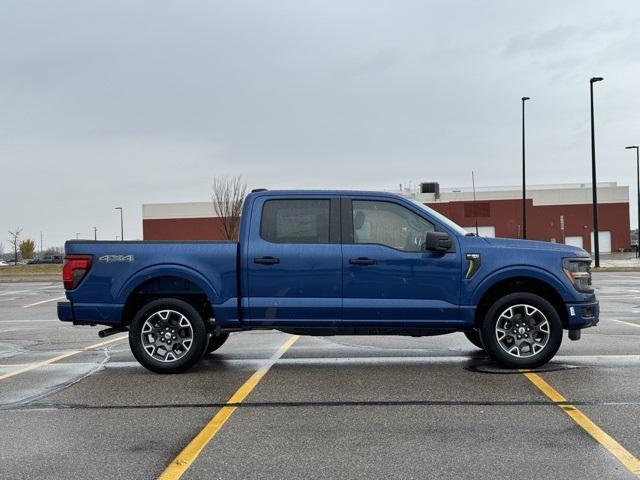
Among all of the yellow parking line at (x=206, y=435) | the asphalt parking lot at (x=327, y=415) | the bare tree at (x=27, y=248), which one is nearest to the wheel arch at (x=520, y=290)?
the asphalt parking lot at (x=327, y=415)

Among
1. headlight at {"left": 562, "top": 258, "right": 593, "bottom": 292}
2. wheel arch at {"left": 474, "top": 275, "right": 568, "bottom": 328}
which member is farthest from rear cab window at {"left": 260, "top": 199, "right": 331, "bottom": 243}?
headlight at {"left": 562, "top": 258, "right": 593, "bottom": 292}

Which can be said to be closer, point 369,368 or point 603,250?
point 369,368

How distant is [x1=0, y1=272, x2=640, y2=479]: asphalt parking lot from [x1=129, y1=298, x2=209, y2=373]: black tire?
0.20 metres

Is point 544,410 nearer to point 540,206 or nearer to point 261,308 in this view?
point 261,308

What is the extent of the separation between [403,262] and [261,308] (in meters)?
1.64

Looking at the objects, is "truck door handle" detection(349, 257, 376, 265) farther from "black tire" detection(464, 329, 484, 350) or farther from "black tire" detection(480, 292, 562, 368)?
"black tire" detection(464, 329, 484, 350)

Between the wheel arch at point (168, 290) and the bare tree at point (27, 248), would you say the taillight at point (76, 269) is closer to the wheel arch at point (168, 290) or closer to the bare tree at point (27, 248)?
the wheel arch at point (168, 290)

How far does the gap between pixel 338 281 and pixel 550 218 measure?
6130 centimetres

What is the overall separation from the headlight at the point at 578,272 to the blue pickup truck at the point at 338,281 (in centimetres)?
2

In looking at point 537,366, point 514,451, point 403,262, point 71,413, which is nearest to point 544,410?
point 514,451

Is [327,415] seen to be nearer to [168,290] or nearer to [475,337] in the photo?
[168,290]

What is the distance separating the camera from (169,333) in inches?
281

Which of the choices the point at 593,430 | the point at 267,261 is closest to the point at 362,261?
the point at 267,261

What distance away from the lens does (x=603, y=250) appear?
209ft
